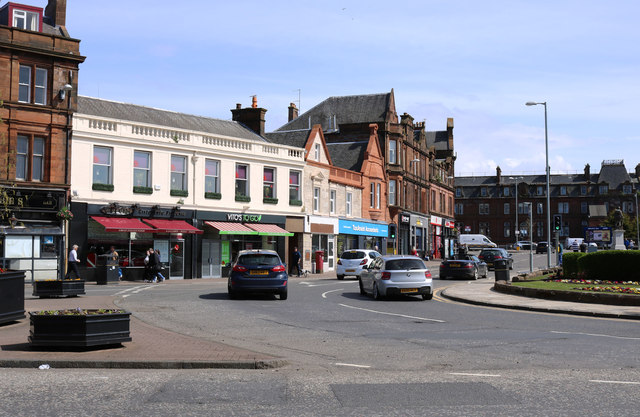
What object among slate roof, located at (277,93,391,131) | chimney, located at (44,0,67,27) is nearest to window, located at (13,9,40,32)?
chimney, located at (44,0,67,27)

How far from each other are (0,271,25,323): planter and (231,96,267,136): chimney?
114ft

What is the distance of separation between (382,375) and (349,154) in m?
49.1

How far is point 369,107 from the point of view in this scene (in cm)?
6356

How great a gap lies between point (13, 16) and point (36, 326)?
27.3 meters

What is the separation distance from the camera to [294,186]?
4462 cm

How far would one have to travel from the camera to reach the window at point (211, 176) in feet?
129

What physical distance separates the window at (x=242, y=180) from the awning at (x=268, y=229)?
1943 mm

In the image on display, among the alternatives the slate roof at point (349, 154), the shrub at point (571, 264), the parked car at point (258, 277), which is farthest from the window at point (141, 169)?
the slate roof at point (349, 154)

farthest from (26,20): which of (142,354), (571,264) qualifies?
(142,354)

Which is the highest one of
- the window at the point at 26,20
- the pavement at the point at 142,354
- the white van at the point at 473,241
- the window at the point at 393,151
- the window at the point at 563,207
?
the window at the point at 26,20

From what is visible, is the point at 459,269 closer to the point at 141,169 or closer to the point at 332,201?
the point at 332,201

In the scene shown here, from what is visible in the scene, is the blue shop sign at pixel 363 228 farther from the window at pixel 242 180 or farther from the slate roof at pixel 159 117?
the window at pixel 242 180

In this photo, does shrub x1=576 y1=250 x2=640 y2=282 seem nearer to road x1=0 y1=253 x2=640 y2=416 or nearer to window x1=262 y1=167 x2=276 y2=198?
road x1=0 y1=253 x2=640 y2=416

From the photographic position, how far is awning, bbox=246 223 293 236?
133 feet
